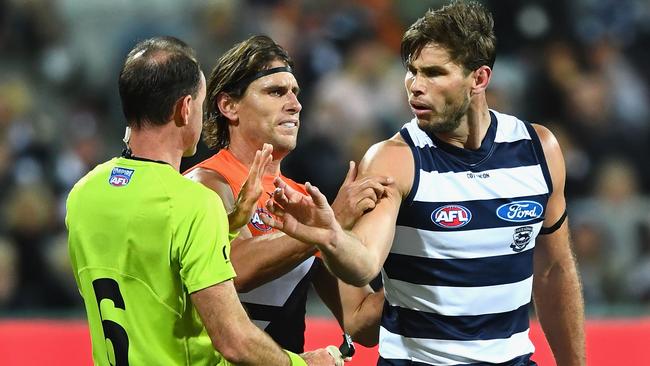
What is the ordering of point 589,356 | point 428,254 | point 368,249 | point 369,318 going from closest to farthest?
point 368,249 < point 428,254 < point 369,318 < point 589,356

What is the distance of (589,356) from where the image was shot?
5.70 meters

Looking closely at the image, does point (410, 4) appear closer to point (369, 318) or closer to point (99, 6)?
point (99, 6)

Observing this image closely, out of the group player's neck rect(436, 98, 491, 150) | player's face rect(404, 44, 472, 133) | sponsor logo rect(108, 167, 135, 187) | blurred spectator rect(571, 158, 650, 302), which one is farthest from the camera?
blurred spectator rect(571, 158, 650, 302)

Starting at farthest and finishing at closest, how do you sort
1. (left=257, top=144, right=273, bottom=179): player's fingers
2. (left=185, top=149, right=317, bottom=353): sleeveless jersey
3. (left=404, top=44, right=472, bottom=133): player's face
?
(left=185, top=149, right=317, bottom=353): sleeveless jersey < (left=404, top=44, right=472, bottom=133): player's face < (left=257, top=144, right=273, bottom=179): player's fingers

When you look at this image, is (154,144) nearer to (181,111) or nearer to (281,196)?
(181,111)

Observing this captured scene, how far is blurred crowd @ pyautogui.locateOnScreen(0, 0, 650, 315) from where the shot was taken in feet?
27.6

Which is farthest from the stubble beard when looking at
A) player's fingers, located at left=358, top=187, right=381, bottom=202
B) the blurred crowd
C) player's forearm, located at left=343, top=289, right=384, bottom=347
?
the blurred crowd

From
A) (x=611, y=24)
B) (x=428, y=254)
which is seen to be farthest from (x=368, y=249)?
(x=611, y=24)

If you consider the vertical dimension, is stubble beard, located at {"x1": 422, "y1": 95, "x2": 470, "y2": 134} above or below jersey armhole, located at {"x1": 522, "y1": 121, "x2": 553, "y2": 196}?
above

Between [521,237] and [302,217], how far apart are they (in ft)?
3.27

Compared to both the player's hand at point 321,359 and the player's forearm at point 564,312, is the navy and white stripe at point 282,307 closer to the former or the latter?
the player's hand at point 321,359

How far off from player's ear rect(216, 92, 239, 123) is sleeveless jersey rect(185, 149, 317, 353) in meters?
0.17

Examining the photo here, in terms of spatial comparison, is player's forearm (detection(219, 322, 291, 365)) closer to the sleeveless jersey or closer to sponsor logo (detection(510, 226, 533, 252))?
the sleeveless jersey

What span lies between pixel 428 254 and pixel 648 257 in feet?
16.5
